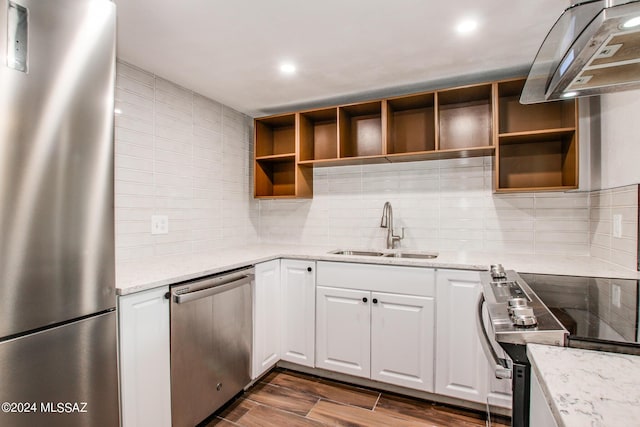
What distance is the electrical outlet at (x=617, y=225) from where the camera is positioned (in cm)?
174

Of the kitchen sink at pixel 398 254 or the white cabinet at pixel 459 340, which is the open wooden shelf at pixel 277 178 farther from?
the white cabinet at pixel 459 340

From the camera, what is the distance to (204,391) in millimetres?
1724

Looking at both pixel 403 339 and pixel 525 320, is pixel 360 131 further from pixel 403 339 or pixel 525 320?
pixel 525 320

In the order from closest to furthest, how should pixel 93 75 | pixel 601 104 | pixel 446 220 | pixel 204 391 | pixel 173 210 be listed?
pixel 93 75 → pixel 204 391 → pixel 601 104 → pixel 173 210 → pixel 446 220

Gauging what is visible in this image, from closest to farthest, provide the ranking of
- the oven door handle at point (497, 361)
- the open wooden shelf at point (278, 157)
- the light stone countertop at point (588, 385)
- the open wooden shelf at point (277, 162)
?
the light stone countertop at point (588, 385) → the oven door handle at point (497, 361) → the open wooden shelf at point (278, 157) → the open wooden shelf at point (277, 162)

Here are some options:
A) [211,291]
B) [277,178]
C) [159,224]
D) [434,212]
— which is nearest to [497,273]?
[434,212]

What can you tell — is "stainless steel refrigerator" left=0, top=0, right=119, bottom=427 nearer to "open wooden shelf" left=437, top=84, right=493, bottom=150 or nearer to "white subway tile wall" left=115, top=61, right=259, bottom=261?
"white subway tile wall" left=115, top=61, right=259, bottom=261

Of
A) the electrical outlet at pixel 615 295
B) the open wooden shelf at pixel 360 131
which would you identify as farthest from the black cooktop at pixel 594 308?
the open wooden shelf at pixel 360 131

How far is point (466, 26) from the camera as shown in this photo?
5.30ft

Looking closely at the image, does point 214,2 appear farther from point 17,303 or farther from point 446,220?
point 446,220

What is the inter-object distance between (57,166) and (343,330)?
70.7 inches

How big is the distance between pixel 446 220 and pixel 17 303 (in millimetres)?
2408

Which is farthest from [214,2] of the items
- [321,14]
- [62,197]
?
[62,197]

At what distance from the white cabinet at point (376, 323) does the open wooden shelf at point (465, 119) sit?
1.07 meters
